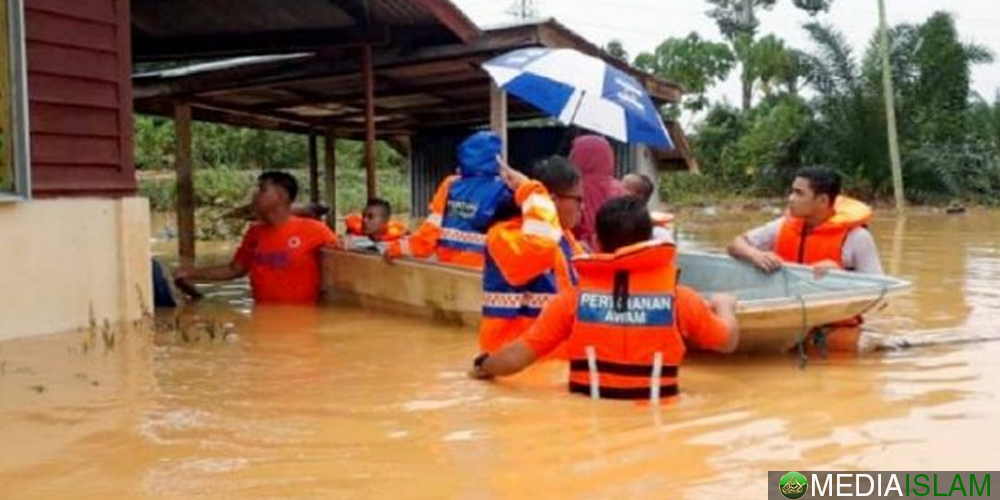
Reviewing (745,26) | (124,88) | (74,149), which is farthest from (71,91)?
(745,26)

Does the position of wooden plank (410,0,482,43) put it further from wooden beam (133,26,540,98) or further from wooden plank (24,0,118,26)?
wooden plank (24,0,118,26)

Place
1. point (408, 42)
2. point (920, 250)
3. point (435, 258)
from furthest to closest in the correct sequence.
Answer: point (920, 250)
point (408, 42)
point (435, 258)

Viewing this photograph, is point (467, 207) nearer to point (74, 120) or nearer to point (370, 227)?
point (74, 120)

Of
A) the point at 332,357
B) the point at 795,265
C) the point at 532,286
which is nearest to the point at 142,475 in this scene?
→ the point at 532,286

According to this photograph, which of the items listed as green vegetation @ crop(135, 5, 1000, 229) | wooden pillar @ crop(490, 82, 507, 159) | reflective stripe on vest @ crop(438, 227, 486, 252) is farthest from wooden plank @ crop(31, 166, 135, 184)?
green vegetation @ crop(135, 5, 1000, 229)

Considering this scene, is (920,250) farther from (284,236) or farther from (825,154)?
(825,154)

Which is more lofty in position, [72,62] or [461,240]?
[72,62]

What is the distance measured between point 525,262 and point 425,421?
1.11m

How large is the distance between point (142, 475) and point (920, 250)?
14.3 metres

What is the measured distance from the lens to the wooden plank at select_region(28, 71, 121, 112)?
7.50 metres

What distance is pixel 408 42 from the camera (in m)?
11.0

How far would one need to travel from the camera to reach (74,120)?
7.81 meters

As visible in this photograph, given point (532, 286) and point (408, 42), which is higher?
point (408, 42)

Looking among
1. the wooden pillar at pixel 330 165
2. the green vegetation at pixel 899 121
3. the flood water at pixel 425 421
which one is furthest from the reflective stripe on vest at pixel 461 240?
the green vegetation at pixel 899 121
